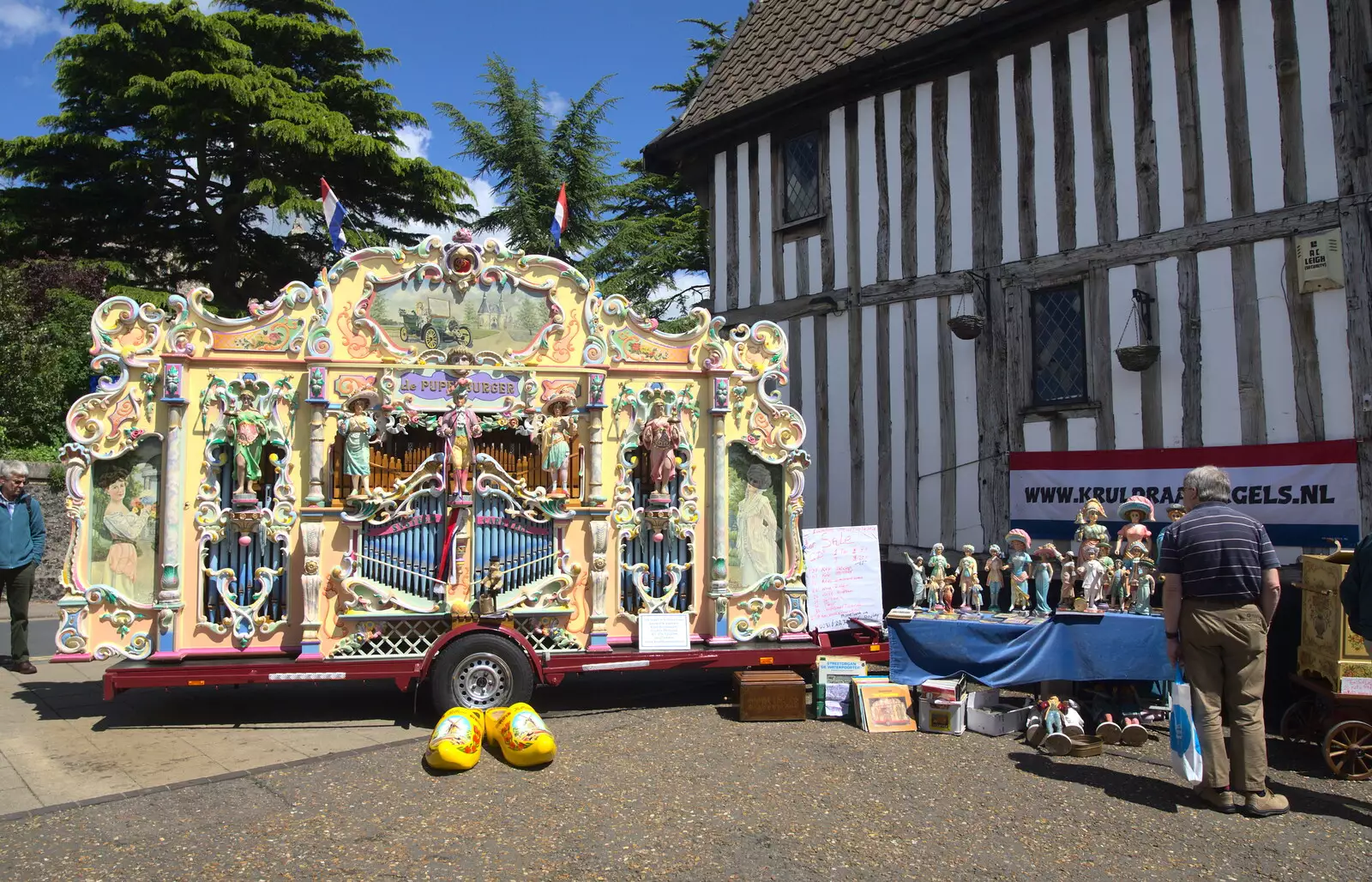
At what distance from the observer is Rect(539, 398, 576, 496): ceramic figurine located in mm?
7484

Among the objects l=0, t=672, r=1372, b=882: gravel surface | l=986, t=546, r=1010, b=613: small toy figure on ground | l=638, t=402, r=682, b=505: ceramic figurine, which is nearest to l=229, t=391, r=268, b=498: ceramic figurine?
l=0, t=672, r=1372, b=882: gravel surface

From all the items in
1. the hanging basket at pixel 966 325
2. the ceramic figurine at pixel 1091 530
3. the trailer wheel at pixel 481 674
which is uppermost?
the hanging basket at pixel 966 325

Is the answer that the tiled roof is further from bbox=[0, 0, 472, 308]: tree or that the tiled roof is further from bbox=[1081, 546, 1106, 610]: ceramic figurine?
bbox=[0, 0, 472, 308]: tree

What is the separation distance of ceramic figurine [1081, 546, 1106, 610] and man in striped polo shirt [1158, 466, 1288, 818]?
1698 mm

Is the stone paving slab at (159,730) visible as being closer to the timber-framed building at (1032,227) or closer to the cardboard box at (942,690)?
the cardboard box at (942,690)

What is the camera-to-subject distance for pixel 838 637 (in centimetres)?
838

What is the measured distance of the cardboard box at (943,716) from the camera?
6949 millimetres

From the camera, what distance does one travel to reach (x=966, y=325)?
31.6ft

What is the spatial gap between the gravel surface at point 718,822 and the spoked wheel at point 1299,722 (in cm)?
15

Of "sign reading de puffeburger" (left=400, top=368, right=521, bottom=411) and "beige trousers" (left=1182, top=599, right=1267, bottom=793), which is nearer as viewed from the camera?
"beige trousers" (left=1182, top=599, right=1267, bottom=793)

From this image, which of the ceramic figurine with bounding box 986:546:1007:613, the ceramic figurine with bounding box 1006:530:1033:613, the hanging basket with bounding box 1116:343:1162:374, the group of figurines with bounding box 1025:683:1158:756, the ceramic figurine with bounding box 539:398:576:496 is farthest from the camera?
the hanging basket with bounding box 1116:343:1162:374

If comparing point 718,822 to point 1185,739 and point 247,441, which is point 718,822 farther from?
point 247,441

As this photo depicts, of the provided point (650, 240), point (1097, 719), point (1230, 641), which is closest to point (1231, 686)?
point (1230, 641)

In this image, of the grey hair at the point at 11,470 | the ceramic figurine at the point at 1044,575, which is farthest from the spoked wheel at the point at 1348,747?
the grey hair at the point at 11,470
